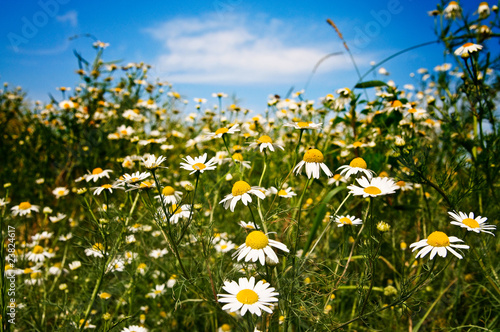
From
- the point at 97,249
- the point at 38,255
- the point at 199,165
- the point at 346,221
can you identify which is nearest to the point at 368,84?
the point at 346,221

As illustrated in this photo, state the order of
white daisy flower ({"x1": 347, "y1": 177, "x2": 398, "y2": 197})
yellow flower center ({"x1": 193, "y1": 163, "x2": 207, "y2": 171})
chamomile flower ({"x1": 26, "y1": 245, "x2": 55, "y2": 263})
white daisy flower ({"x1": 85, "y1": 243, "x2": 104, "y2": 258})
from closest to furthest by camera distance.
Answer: white daisy flower ({"x1": 347, "y1": 177, "x2": 398, "y2": 197}) → yellow flower center ({"x1": 193, "y1": 163, "x2": 207, "y2": 171}) → white daisy flower ({"x1": 85, "y1": 243, "x2": 104, "y2": 258}) → chamomile flower ({"x1": 26, "y1": 245, "x2": 55, "y2": 263})

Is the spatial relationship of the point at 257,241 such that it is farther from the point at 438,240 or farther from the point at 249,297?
the point at 438,240

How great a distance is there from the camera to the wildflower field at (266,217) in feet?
3.36

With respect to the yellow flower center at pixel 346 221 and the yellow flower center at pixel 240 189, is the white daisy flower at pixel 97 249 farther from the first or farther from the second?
the yellow flower center at pixel 346 221

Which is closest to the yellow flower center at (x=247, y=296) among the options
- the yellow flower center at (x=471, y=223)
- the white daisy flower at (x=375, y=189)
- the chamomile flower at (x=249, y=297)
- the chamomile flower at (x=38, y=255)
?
the chamomile flower at (x=249, y=297)

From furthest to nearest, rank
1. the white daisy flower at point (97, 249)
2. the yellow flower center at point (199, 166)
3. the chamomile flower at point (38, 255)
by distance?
1. the chamomile flower at point (38, 255)
2. the white daisy flower at point (97, 249)
3. the yellow flower center at point (199, 166)

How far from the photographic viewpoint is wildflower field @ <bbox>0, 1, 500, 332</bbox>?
102 cm

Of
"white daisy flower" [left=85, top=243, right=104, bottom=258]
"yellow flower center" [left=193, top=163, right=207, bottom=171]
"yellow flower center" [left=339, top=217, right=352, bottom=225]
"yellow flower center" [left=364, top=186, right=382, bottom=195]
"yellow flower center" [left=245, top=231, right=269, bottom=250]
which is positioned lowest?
"white daisy flower" [left=85, top=243, right=104, bottom=258]

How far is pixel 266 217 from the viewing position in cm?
113

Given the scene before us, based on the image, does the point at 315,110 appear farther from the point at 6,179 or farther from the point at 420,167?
the point at 6,179

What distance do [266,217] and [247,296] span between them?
1.18ft

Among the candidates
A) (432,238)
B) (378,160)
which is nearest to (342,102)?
(378,160)

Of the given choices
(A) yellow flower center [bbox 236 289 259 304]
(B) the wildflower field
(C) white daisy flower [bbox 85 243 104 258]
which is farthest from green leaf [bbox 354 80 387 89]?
(C) white daisy flower [bbox 85 243 104 258]

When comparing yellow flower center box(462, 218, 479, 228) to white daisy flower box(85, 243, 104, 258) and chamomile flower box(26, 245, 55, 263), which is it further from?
chamomile flower box(26, 245, 55, 263)
